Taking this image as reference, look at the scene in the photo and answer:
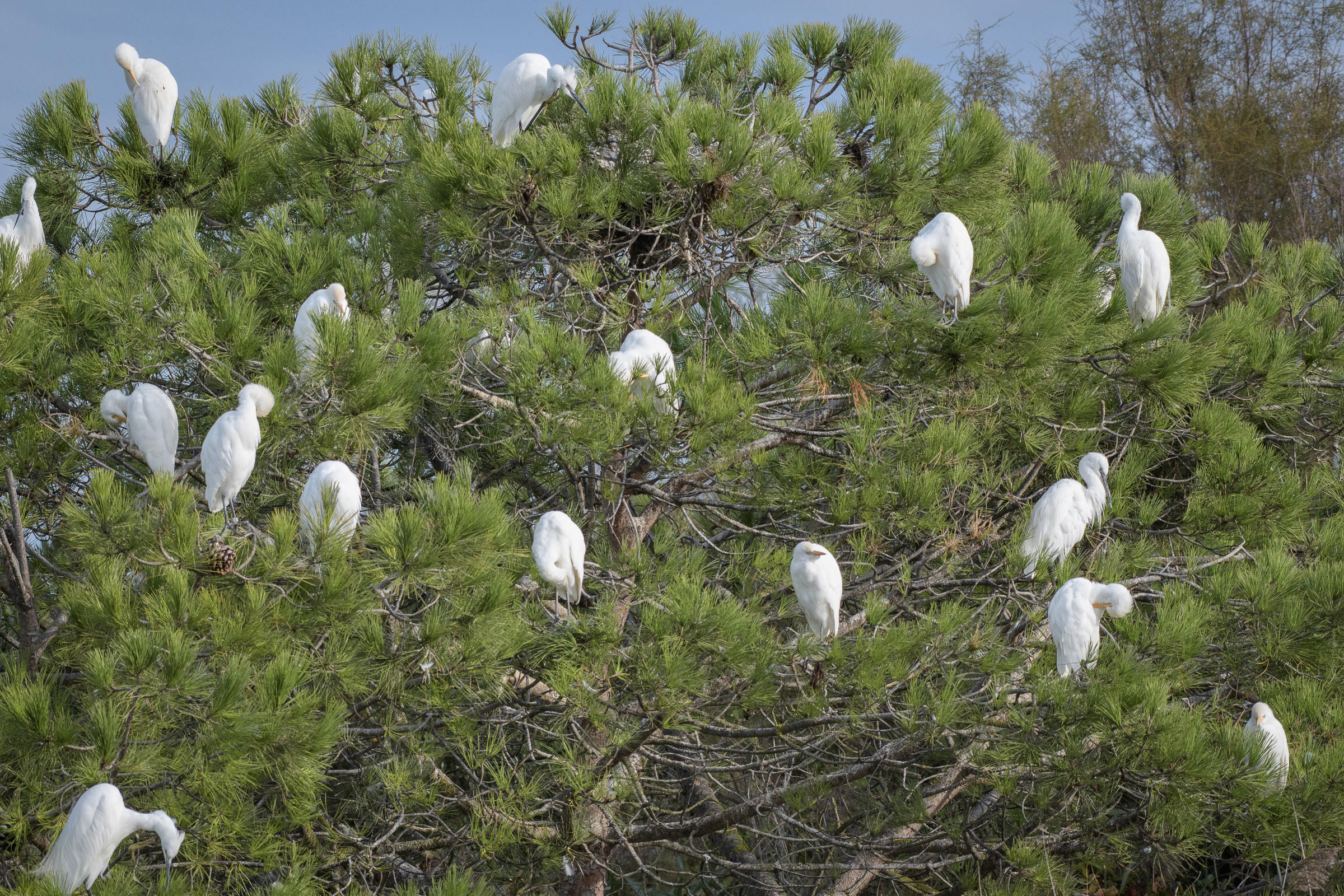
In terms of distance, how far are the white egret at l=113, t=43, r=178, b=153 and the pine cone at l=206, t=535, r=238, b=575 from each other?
1.54m

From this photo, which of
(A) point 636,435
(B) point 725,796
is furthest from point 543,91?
(B) point 725,796

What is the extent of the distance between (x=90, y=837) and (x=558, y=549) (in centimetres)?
88

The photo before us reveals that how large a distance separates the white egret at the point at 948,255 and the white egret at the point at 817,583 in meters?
0.64

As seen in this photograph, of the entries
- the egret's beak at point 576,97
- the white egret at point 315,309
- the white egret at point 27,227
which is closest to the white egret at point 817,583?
the white egret at point 315,309

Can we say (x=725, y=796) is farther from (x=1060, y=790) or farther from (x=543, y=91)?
(x=543, y=91)

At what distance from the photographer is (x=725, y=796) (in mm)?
3682

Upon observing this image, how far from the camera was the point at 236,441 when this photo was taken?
1.84 metres

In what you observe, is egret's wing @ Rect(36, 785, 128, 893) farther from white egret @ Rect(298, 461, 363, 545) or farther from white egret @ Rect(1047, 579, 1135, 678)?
white egret @ Rect(1047, 579, 1135, 678)

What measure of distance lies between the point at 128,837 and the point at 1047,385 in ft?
7.26

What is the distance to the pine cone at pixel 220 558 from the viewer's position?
5.32 feet

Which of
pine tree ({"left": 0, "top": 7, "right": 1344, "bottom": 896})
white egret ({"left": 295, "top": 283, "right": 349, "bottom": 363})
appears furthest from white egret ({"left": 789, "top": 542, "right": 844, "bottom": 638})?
white egret ({"left": 295, "top": 283, "right": 349, "bottom": 363})

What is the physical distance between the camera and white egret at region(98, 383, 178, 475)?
2.02 meters

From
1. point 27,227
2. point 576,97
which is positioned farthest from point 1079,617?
point 27,227

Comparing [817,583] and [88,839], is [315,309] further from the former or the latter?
[817,583]
